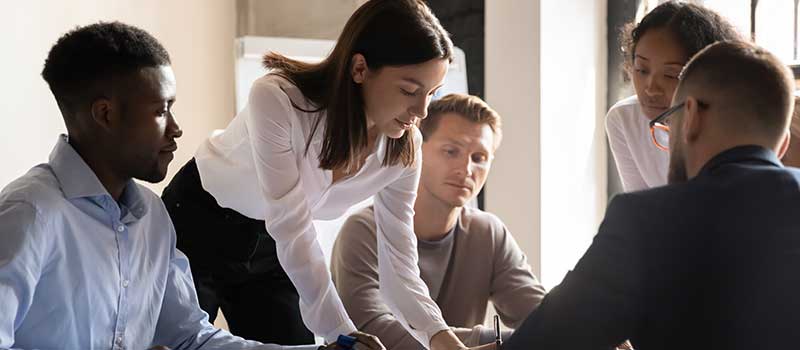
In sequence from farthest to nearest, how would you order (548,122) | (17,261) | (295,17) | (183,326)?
(295,17) → (548,122) → (183,326) → (17,261)

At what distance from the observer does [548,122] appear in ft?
10.6

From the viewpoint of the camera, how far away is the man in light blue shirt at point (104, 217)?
142 cm

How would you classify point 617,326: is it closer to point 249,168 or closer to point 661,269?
point 661,269

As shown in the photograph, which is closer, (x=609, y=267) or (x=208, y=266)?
(x=609, y=267)

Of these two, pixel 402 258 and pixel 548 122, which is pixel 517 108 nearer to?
pixel 548 122

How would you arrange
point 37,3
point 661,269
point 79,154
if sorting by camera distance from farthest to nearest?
point 37,3 → point 79,154 → point 661,269

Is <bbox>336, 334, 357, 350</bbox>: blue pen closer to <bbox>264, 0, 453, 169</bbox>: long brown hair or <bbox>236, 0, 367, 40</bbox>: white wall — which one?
<bbox>264, 0, 453, 169</bbox>: long brown hair

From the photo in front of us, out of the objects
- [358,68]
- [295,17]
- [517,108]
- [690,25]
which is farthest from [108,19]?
[690,25]

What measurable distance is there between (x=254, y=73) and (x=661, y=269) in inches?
95.3

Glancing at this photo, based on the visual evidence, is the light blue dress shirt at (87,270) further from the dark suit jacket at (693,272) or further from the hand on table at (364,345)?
the dark suit jacket at (693,272)

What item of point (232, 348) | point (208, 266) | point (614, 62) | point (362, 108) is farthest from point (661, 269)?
point (614, 62)

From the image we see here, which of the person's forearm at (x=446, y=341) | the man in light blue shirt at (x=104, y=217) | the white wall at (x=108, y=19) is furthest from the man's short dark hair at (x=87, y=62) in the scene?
the white wall at (x=108, y=19)

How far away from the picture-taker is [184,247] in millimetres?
2129

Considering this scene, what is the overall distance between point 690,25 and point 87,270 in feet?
3.71
